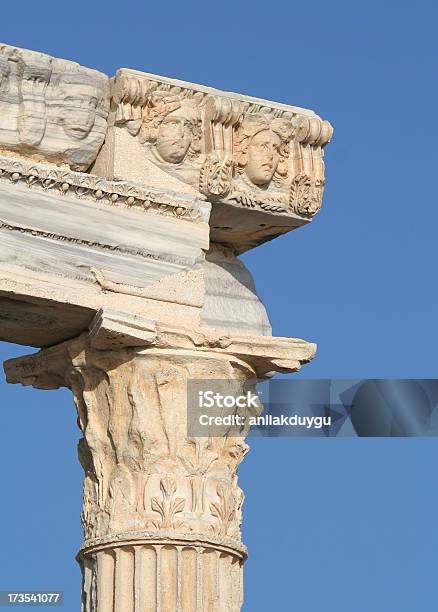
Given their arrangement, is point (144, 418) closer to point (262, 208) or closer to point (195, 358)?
point (195, 358)

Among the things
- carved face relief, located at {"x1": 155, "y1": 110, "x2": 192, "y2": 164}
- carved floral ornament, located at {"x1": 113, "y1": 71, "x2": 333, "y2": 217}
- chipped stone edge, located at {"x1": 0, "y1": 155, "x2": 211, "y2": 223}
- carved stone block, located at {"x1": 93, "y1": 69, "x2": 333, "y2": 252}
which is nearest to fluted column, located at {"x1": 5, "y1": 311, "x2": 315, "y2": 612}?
chipped stone edge, located at {"x1": 0, "y1": 155, "x2": 211, "y2": 223}

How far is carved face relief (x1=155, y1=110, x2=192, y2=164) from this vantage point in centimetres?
2325

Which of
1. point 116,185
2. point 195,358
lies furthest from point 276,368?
point 116,185

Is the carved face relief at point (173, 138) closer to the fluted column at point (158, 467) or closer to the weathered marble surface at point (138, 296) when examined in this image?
the weathered marble surface at point (138, 296)

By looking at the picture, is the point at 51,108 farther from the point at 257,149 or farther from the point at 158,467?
the point at 158,467

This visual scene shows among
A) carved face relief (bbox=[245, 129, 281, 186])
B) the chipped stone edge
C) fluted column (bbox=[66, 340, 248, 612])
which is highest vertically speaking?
carved face relief (bbox=[245, 129, 281, 186])

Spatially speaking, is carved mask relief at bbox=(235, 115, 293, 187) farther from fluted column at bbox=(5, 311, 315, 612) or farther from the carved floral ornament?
fluted column at bbox=(5, 311, 315, 612)

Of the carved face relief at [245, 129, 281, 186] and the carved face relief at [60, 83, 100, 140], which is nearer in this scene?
the carved face relief at [60, 83, 100, 140]

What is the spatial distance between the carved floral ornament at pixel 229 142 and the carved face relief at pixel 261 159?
0.03ft

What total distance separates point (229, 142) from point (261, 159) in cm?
38

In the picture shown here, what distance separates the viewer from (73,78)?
22.9 metres

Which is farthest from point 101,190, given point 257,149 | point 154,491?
point 154,491

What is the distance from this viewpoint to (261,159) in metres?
23.7

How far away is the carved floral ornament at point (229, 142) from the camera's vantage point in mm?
23266
